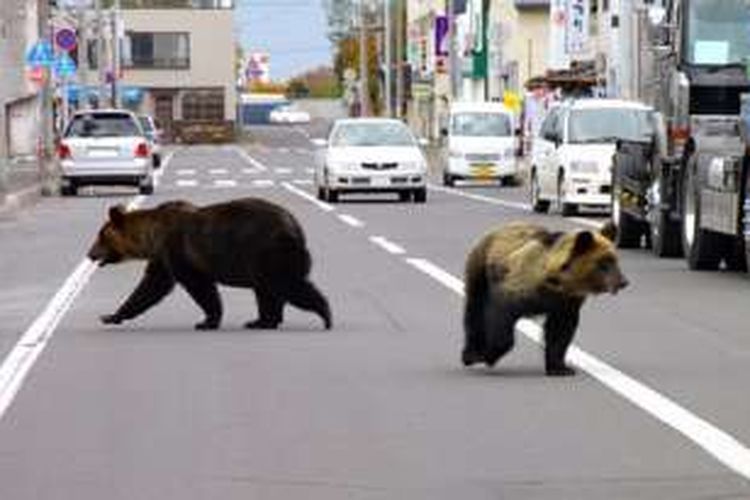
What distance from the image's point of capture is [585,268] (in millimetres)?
12820

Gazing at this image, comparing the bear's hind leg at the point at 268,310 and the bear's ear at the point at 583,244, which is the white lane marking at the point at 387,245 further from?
the bear's ear at the point at 583,244

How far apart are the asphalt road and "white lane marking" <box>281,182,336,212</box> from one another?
16.5 meters

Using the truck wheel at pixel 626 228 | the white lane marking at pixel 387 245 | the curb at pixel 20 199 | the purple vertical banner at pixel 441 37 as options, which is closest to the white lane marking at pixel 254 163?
the purple vertical banner at pixel 441 37

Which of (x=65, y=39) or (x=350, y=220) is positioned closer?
(x=350, y=220)

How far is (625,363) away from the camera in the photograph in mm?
14219

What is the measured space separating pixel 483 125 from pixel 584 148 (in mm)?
17315

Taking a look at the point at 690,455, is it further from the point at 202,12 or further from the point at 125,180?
the point at 202,12

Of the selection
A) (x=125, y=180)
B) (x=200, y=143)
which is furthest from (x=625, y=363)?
(x=200, y=143)

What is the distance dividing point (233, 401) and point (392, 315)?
5.45 metres

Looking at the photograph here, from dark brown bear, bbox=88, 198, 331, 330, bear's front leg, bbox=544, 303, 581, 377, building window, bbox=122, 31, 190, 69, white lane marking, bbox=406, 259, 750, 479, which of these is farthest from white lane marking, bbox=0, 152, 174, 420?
building window, bbox=122, 31, 190, 69

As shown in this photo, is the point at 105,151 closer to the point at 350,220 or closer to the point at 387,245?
the point at 350,220

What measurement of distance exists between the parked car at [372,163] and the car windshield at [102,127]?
5.42 meters

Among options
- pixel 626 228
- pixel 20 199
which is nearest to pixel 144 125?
pixel 20 199

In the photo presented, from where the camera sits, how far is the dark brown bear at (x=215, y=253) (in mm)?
15922
